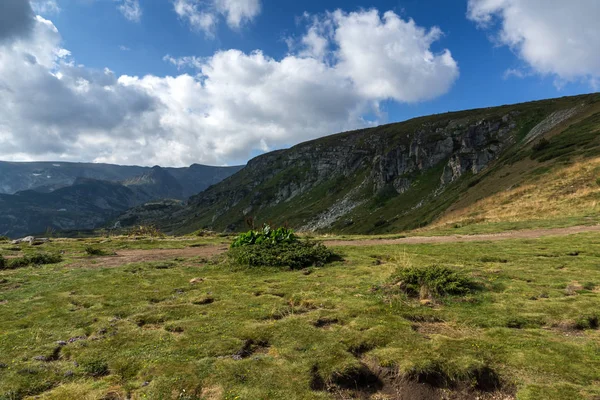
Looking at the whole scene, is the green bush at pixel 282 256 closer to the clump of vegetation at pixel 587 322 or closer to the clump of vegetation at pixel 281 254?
the clump of vegetation at pixel 281 254

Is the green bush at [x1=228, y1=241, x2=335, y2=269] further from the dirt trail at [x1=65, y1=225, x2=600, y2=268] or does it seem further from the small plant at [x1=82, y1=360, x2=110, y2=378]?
Result: the small plant at [x1=82, y1=360, x2=110, y2=378]

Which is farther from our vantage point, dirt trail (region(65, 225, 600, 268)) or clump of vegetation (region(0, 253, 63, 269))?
dirt trail (region(65, 225, 600, 268))

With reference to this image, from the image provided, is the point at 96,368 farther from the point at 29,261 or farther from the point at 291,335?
the point at 29,261

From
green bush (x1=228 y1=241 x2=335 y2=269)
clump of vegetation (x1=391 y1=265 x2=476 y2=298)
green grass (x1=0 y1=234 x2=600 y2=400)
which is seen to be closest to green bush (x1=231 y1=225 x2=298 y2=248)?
green bush (x1=228 y1=241 x2=335 y2=269)

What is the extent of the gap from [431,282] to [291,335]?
21.8 ft

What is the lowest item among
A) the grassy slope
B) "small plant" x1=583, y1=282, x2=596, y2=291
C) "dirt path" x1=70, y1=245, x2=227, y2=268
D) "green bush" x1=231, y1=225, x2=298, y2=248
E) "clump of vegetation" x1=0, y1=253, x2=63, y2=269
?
"small plant" x1=583, y1=282, x2=596, y2=291

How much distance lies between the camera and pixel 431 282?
13375 mm

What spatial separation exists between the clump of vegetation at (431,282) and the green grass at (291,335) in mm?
426

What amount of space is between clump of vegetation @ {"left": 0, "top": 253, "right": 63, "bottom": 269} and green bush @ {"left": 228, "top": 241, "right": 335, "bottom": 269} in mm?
13210

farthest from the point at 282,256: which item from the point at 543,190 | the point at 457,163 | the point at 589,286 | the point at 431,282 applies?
the point at 457,163

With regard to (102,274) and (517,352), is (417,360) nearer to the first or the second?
(517,352)

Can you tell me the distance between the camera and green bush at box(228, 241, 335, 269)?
2036 cm

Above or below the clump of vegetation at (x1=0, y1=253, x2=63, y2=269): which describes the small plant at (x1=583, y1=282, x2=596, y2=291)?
below

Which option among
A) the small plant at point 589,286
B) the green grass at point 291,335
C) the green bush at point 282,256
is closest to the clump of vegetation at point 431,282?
the green grass at point 291,335
